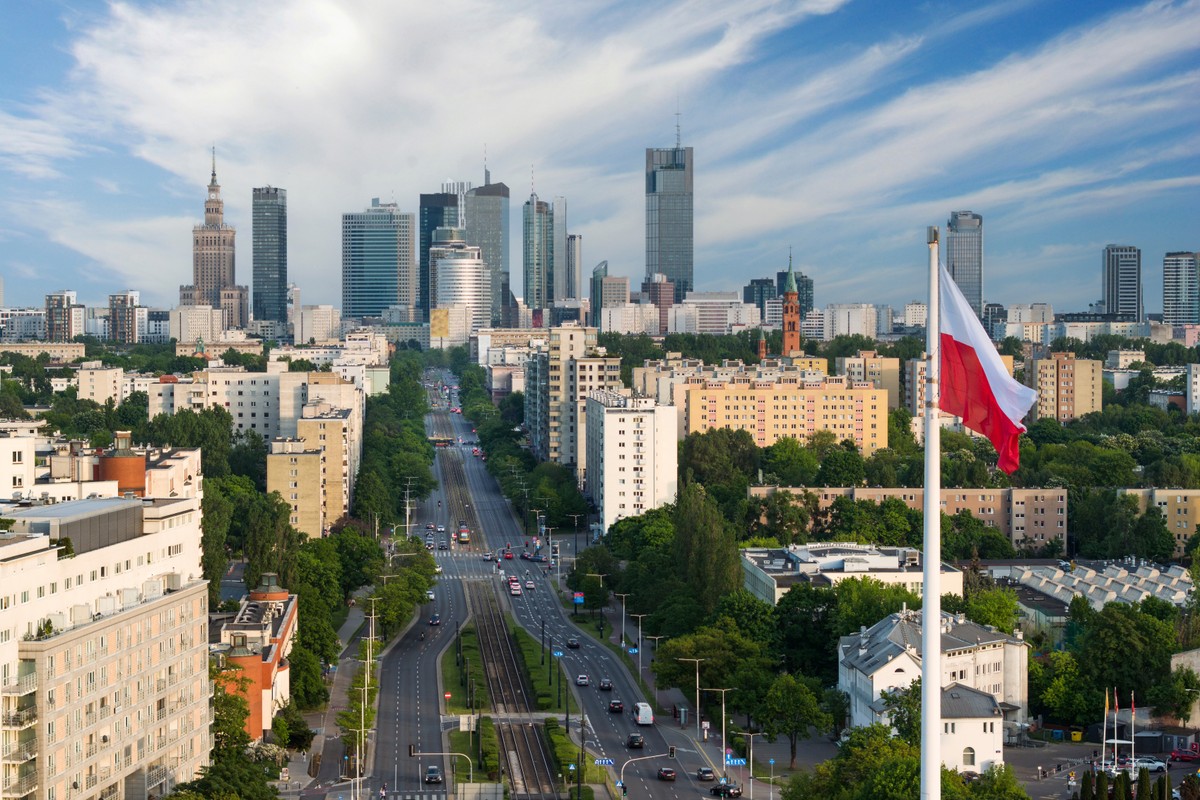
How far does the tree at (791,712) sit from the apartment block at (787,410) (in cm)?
6148

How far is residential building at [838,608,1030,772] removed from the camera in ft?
137

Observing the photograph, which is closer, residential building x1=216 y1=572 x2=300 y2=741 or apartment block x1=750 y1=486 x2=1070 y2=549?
residential building x1=216 y1=572 x2=300 y2=741

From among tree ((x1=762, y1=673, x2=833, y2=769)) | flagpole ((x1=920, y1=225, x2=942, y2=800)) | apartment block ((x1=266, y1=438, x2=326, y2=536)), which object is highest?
flagpole ((x1=920, y1=225, x2=942, y2=800))

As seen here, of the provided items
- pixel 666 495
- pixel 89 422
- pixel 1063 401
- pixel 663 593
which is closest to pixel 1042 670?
pixel 663 593

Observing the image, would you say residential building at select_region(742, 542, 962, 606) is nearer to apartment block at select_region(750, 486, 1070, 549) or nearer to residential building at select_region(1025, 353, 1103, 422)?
apartment block at select_region(750, 486, 1070, 549)

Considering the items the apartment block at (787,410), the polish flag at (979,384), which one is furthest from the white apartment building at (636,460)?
the polish flag at (979,384)

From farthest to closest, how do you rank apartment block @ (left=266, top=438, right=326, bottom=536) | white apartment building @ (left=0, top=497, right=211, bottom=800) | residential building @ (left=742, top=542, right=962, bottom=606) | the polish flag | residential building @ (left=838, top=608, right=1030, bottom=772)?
1. apartment block @ (left=266, top=438, right=326, bottom=536)
2. residential building @ (left=742, top=542, right=962, bottom=606)
3. residential building @ (left=838, top=608, right=1030, bottom=772)
4. white apartment building @ (left=0, top=497, right=211, bottom=800)
5. the polish flag

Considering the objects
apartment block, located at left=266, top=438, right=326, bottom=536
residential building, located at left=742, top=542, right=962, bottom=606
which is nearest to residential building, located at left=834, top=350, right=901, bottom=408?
apartment block, located at left=266, top=438, right=326, bottom=536

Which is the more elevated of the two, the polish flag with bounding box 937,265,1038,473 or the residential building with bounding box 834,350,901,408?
the residential building with bounding box 834,350,901,408

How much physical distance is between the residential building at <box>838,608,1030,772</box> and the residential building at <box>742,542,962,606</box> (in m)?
6.04

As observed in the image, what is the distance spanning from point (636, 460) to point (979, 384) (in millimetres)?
66114

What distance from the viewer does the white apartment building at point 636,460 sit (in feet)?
271

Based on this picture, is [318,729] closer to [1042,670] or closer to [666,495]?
[1042,670]

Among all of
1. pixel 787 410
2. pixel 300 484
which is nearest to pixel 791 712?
pixel 300 484
